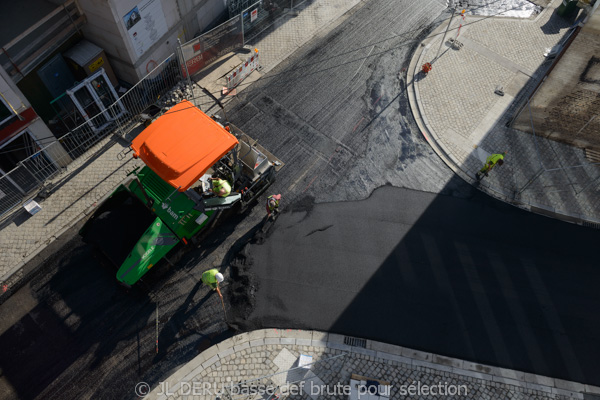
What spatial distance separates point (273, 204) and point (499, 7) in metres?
18.4

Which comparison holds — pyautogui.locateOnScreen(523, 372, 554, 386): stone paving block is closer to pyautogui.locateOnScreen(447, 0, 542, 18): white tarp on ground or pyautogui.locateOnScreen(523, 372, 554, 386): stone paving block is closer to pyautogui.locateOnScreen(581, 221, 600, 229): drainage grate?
pyautogui.locateOnScreen(581, 221, 600, 229): drainage grate

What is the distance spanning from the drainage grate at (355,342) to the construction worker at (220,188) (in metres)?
6.10

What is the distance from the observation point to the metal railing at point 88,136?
1442 cm

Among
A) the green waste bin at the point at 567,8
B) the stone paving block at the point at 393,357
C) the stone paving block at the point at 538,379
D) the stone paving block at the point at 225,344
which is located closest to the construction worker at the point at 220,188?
the stone paving block at the point at 225,344

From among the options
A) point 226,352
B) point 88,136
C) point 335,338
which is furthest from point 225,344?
point 88,136

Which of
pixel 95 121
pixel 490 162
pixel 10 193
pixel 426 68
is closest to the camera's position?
pixel 10 193

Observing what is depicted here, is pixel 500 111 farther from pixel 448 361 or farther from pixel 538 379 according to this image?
pixel 448 361

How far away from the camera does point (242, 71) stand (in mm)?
17906

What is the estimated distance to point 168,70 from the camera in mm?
17891

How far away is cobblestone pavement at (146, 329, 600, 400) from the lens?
38.7 feet

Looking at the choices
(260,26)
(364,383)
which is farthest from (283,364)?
(260,26)

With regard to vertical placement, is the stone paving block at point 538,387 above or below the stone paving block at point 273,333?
below

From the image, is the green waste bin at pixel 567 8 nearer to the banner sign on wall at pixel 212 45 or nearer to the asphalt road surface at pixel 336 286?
the asphalt road surface at pixel 336 286

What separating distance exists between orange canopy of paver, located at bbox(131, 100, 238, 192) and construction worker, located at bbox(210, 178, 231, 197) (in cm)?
75
